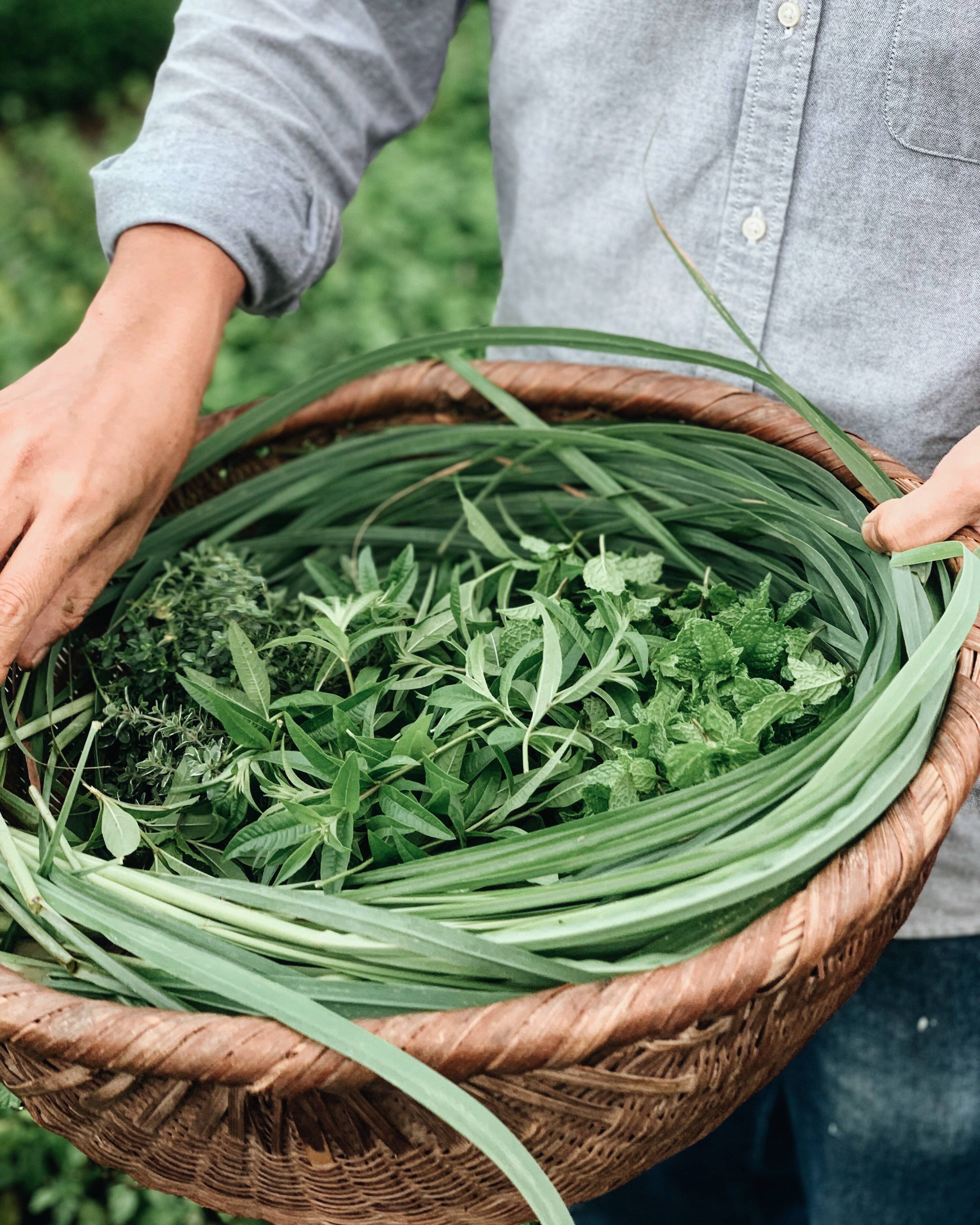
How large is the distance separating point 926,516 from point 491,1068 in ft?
1.45

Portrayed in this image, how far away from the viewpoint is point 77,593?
85 centimetres

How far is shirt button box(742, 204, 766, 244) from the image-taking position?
0.92m

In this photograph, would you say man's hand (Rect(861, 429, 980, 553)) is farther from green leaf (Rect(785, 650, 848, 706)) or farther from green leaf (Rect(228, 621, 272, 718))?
green leaf (Rect(228, 621, 272, 718))

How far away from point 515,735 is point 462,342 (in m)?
0.42

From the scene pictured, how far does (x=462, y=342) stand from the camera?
98cm

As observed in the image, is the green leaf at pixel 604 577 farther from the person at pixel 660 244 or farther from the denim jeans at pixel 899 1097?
the denim jeans at pixel 899 1097

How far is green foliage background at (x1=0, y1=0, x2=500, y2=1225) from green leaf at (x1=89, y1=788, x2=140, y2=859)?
6.61 ft

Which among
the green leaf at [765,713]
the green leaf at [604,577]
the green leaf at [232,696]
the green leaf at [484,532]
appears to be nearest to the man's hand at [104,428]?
the green leaf at [232,696]

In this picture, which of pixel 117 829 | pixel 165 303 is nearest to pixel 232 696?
pixel 117 829

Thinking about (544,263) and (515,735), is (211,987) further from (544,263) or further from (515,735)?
(544,263)

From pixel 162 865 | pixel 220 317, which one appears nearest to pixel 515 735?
pixel 162 865

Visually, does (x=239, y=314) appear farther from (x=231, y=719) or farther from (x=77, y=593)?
(x=231, y=719)

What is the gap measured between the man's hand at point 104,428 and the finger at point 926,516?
0.56 meters

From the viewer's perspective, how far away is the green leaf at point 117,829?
27.2 inches
